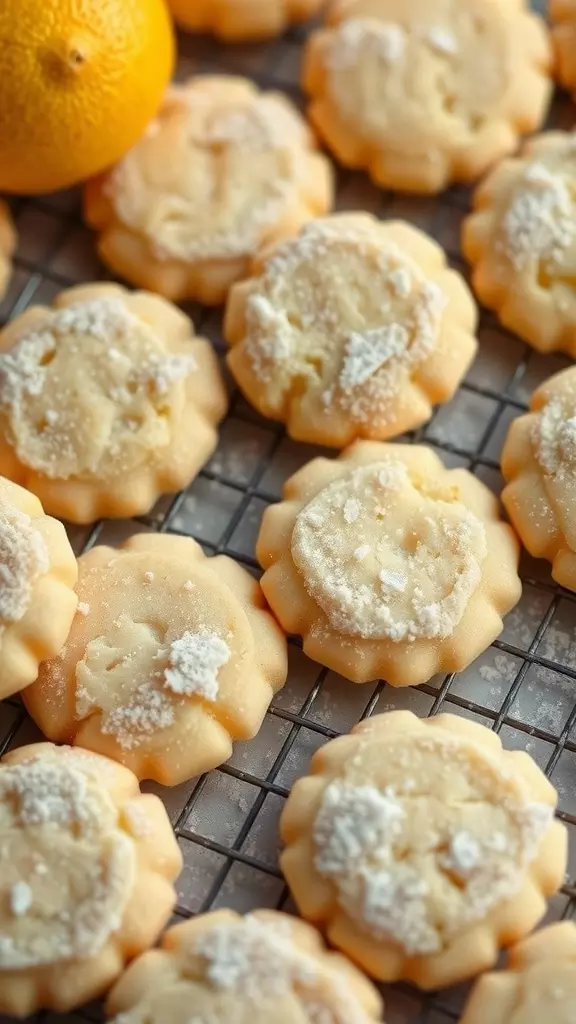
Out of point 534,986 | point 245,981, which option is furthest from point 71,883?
point 534,986

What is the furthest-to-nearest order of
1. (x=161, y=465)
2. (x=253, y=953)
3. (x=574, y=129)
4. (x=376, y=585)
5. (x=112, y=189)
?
(x=574, y=129) → (x=112, y=189) → (x=161, y=465) → (x=376, y=585) → (x=253, y=953)

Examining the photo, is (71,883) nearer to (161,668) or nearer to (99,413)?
(161,668)

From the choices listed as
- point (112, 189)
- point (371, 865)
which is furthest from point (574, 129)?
point (371, 865)

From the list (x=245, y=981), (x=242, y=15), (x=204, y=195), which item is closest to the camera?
(x=245, y=981)

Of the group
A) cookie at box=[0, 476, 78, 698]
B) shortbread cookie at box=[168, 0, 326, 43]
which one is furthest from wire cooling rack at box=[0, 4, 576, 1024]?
shortbread cookie at box=[168, 0, 326, 43]

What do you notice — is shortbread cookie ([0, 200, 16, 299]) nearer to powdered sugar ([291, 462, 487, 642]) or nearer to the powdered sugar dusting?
powdered sugar ([291, 462, 487, 642])

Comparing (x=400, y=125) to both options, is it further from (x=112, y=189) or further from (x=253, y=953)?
(x=253, y=953)

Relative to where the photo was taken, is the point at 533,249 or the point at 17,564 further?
the point at 533,249
